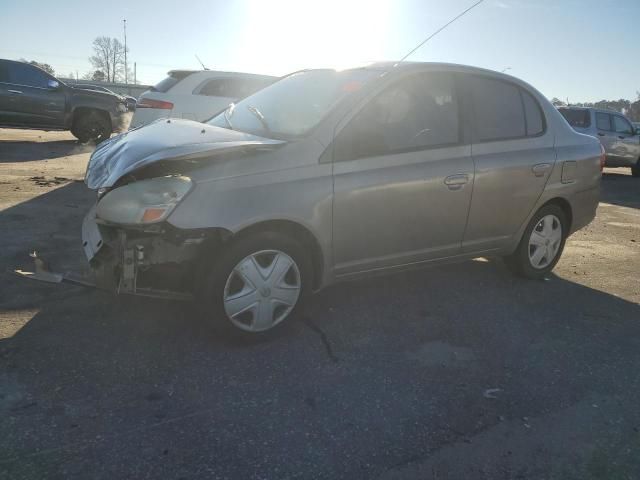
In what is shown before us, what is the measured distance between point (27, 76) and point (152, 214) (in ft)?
39.5

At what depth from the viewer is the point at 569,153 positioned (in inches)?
182

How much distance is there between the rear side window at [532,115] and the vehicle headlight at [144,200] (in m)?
2.96

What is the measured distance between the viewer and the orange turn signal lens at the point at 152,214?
111 inches

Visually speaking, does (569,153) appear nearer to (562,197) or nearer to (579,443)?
(562,197)

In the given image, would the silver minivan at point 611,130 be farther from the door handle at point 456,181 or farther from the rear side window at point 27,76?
the rear side window at point 27,76

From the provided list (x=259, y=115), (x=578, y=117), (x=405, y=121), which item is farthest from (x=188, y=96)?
(x=578, y=117)

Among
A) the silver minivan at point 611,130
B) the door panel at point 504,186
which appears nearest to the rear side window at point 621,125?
the silver minivan at point 611,130

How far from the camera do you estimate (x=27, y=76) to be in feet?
41.2

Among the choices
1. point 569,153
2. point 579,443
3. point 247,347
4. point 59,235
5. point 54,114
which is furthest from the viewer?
point 54,114

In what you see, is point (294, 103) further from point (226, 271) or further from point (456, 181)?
point (226, 271)

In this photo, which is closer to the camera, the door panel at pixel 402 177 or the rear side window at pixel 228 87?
the door panel at pixel 402 177

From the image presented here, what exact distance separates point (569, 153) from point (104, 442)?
4202 millimetres

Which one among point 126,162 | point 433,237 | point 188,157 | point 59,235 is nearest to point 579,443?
point 433,237

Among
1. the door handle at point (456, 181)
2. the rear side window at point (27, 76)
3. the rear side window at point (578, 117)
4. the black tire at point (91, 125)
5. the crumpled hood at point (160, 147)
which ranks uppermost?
the rear side window at point (27, 76)
